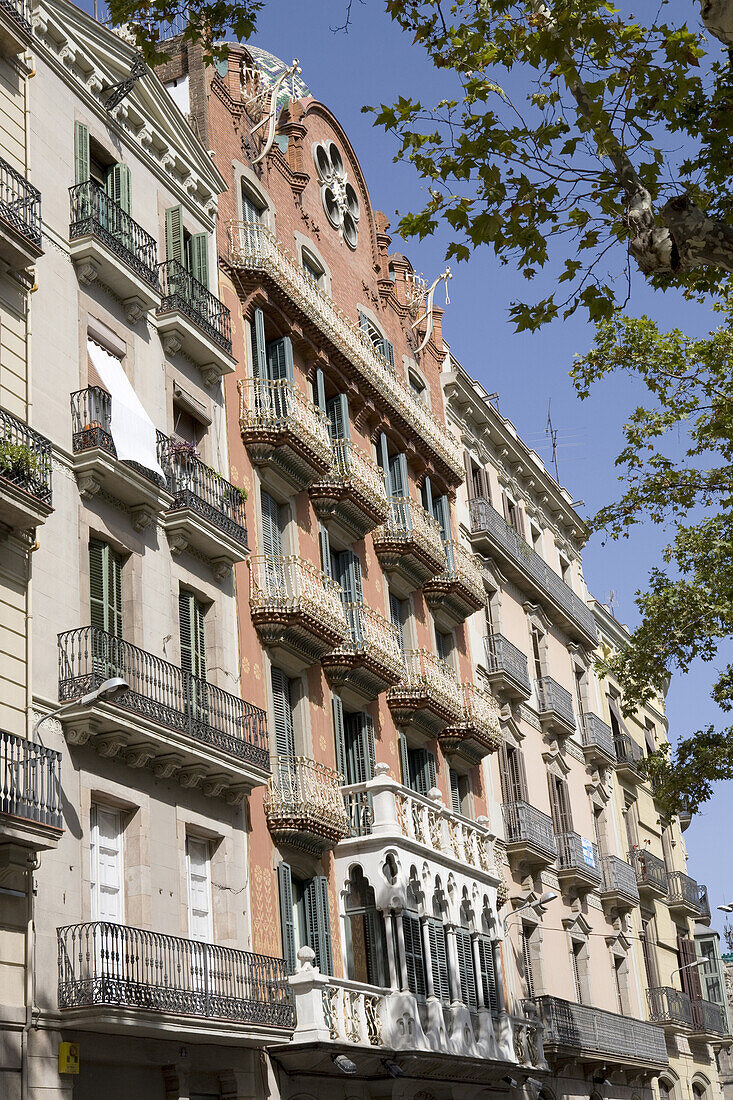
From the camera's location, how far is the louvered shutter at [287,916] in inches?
925

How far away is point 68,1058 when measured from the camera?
1697cm

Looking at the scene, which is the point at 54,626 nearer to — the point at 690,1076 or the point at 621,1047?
the point at 621,1047

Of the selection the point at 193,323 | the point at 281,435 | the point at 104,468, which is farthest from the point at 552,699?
the point at 104,468

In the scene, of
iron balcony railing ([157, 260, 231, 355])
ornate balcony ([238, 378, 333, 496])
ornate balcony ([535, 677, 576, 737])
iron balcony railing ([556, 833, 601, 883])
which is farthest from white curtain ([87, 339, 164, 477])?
ornate balcony ([535, 677, 576, 737])

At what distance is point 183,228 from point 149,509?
21.5ft

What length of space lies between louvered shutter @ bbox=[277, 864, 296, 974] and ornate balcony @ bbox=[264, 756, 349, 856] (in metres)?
0.54

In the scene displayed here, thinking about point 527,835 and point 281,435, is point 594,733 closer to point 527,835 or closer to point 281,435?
point 527,835

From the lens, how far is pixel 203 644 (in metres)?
23.4

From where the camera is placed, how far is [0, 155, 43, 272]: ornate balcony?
1919 centimetres

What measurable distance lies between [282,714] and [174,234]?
872 cm

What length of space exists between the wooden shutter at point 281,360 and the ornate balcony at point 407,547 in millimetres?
4767

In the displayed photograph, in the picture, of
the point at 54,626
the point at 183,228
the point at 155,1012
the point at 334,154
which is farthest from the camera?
the point at 334,154

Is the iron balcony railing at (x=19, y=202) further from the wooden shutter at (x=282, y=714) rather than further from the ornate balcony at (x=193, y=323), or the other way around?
the wooden shutter at (x=282, y=714)

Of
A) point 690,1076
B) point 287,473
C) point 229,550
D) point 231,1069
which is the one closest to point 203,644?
point 229,550
